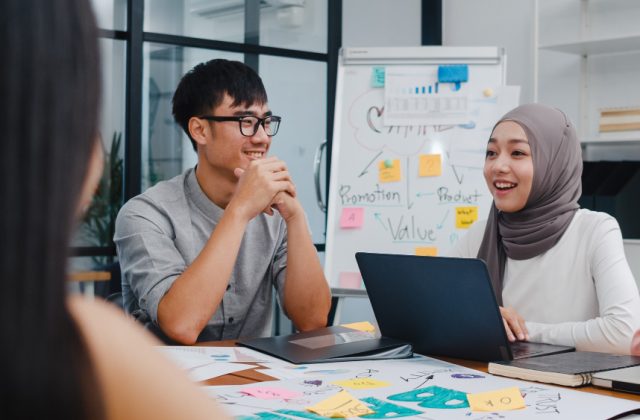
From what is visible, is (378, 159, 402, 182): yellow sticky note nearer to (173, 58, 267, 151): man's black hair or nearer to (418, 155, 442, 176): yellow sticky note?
(418, 155, 442, 176): yellow sticky note

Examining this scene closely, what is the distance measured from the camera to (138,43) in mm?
3656

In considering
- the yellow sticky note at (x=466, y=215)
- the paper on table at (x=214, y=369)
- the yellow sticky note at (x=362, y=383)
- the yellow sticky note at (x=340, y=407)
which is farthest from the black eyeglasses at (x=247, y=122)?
the yellow sticky note at (x=466, y=215)

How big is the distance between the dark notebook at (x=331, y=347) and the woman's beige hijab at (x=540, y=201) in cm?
50

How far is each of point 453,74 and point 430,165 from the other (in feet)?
1.32

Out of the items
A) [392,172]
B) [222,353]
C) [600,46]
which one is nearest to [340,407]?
[222,353]

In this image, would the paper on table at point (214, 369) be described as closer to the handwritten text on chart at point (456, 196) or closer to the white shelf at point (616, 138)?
the handwritten text on chart at point (456, 196)

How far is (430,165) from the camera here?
342 centimetres

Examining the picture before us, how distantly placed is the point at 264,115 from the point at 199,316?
26.1 inches

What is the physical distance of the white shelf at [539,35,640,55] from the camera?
12.2 feet

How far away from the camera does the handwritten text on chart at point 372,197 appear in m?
3.43

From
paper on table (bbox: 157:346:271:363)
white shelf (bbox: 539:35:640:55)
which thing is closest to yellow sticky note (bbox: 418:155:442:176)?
white shelf (bbox: 539:35:640:55)

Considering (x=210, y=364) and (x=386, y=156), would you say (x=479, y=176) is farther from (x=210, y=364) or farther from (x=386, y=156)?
(x=210, y=364)

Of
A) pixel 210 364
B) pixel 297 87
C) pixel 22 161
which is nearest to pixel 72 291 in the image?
pixel 22 161

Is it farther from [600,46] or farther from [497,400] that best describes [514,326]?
[600,46]
